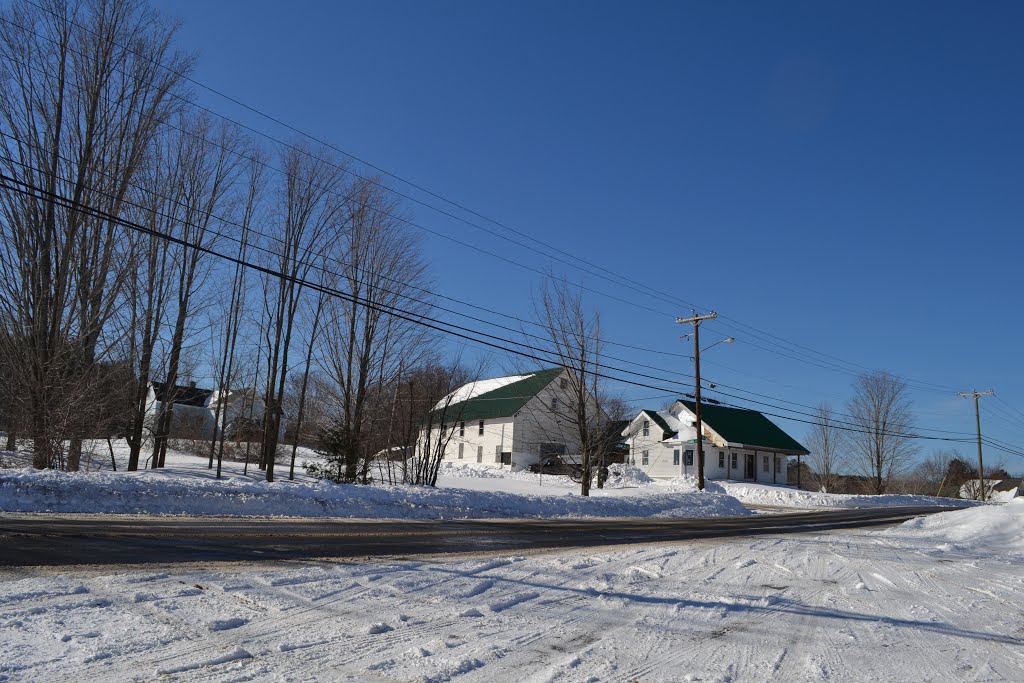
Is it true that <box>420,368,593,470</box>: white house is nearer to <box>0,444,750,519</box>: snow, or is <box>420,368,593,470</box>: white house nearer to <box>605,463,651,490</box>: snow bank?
<box>605,463,651,490</box>: snow bank

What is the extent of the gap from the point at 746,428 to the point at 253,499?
163 ft

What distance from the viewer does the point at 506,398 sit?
5659cm

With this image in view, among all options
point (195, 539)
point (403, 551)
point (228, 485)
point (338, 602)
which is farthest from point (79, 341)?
point (338, 602)

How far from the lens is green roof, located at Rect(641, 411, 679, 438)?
2202 inches

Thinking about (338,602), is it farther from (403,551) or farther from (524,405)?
(524,405)

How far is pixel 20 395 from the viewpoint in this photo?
19047 millimetres

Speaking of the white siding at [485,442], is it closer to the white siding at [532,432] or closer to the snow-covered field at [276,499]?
the white siding at [532,432]

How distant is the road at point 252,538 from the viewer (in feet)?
24.8

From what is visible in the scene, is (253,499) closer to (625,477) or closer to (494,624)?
(494,624)

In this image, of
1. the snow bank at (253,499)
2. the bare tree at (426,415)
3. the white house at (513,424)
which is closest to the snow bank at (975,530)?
the snow bank at (253,499)

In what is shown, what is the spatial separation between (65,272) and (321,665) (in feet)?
64.6

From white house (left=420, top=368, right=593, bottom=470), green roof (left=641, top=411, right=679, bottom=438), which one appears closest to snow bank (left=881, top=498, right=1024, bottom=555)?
white house (left=420, top=368, right=593, bottom=470)

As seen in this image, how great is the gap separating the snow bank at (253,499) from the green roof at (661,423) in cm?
3253

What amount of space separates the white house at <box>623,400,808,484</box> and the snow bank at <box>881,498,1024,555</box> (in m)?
33.3
